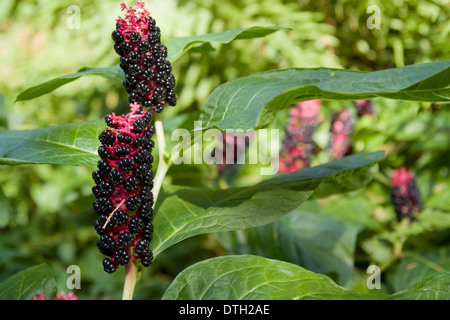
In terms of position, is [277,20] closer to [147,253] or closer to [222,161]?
[222,161]

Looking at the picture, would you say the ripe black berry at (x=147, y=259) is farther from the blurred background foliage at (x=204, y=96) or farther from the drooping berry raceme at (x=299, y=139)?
the drooping berry raceme at (x=299, y=139)

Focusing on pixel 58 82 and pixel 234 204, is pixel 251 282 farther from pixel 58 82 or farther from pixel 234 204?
pixel 58 82

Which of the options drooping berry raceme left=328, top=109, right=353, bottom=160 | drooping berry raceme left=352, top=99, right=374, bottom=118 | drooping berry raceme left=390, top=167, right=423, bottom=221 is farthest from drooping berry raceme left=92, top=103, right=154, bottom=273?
drooping berry raceme left=352, top=99, right=374, bottom=118

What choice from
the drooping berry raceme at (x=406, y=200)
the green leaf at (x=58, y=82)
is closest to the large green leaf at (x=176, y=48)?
the green leaf at (x=58, y=82)

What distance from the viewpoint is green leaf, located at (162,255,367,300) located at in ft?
1.36

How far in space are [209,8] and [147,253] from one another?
202 centimetres

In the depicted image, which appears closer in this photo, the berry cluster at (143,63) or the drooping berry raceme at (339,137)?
the berry cluster at (143,63)

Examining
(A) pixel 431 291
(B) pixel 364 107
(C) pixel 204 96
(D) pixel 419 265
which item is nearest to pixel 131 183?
(A) pixel 431 291

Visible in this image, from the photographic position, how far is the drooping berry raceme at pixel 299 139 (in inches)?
47.9

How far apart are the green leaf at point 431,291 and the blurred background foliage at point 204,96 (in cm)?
57

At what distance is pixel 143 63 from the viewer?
1.63 ft

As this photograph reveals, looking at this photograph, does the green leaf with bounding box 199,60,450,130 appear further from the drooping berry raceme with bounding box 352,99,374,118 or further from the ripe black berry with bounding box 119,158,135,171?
the drooping berry raceme with bounding box 352,99,374,118

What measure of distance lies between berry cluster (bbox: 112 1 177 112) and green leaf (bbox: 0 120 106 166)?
79 mm

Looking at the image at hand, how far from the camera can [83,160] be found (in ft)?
1.65
